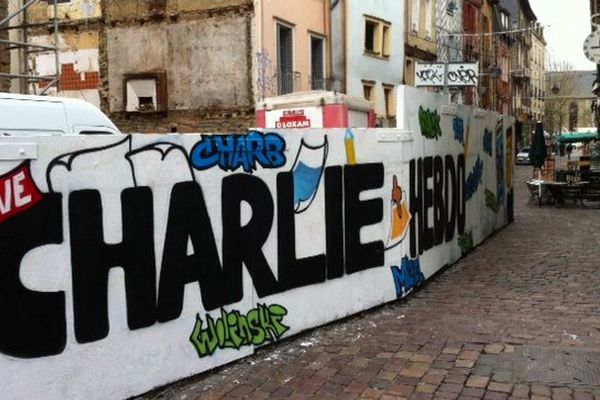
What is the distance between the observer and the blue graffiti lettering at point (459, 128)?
9.90m

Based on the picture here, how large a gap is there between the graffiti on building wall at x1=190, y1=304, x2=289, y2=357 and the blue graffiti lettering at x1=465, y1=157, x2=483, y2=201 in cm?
559

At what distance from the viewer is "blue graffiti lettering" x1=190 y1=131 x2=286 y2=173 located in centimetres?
502

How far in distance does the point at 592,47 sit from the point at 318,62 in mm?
12622

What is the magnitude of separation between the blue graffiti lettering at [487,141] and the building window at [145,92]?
11734mm

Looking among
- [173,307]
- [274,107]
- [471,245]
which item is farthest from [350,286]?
[274,107]

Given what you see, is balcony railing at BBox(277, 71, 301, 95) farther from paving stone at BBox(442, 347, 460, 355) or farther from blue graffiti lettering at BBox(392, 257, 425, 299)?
paving stone at BBox(442, 347, 460, 355)

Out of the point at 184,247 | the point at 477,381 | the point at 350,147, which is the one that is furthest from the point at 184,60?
the point at 477,381

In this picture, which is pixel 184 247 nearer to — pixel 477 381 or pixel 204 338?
pixel 204 338

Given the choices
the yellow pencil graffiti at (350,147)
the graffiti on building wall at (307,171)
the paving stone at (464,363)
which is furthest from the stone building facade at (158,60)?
the paving stone at (464,363)

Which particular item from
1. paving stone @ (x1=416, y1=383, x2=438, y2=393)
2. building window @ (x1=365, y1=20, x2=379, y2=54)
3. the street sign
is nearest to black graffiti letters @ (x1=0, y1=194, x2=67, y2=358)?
paving stone @ (x1=416, y1=383, x2=438, y2=393)

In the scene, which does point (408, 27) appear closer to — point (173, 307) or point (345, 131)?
point (345, 131)

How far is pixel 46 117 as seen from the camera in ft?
24.4

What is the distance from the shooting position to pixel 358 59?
2491 centimetres

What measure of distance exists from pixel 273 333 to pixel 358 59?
2031 cm
